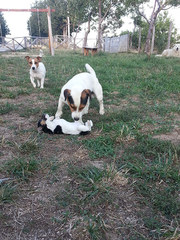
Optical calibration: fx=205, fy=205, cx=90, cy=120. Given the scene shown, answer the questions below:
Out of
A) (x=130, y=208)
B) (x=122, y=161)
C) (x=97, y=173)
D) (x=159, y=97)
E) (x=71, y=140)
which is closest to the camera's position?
(x=130, y=208)

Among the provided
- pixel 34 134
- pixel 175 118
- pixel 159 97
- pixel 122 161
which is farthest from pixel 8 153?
pixel 159 97

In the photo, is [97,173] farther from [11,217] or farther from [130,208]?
[11,217]

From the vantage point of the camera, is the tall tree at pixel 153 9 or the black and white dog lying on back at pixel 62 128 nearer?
the black and white dog lying on back at pixel 62 128

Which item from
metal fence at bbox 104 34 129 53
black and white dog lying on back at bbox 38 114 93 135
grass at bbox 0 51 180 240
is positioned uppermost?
metal fence at bbox 104 34 129 53

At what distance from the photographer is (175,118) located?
4090mm

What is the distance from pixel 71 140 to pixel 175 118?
2209 mm

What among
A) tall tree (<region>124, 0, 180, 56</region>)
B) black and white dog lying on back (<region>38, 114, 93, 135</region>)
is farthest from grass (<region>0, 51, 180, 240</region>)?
tall tree (<region>124, 0, 180, 56</region>)

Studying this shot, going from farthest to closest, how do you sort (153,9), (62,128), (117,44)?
(117,44)
(153,9)
(62,128)

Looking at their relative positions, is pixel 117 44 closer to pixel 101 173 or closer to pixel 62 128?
pixel 62 128

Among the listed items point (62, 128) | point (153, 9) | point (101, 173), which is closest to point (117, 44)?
point (153, 9)

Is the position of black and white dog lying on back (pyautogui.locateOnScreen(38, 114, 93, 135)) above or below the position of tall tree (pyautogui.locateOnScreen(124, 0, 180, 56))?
below

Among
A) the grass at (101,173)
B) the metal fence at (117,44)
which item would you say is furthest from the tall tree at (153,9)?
→ the grass at (101,173)

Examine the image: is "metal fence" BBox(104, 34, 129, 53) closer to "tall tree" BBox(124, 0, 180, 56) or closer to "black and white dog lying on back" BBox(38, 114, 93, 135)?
"tall tree" BBox(124, 0, 180, 56)

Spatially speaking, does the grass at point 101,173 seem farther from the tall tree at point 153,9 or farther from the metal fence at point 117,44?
the metal fence at point 117,44
